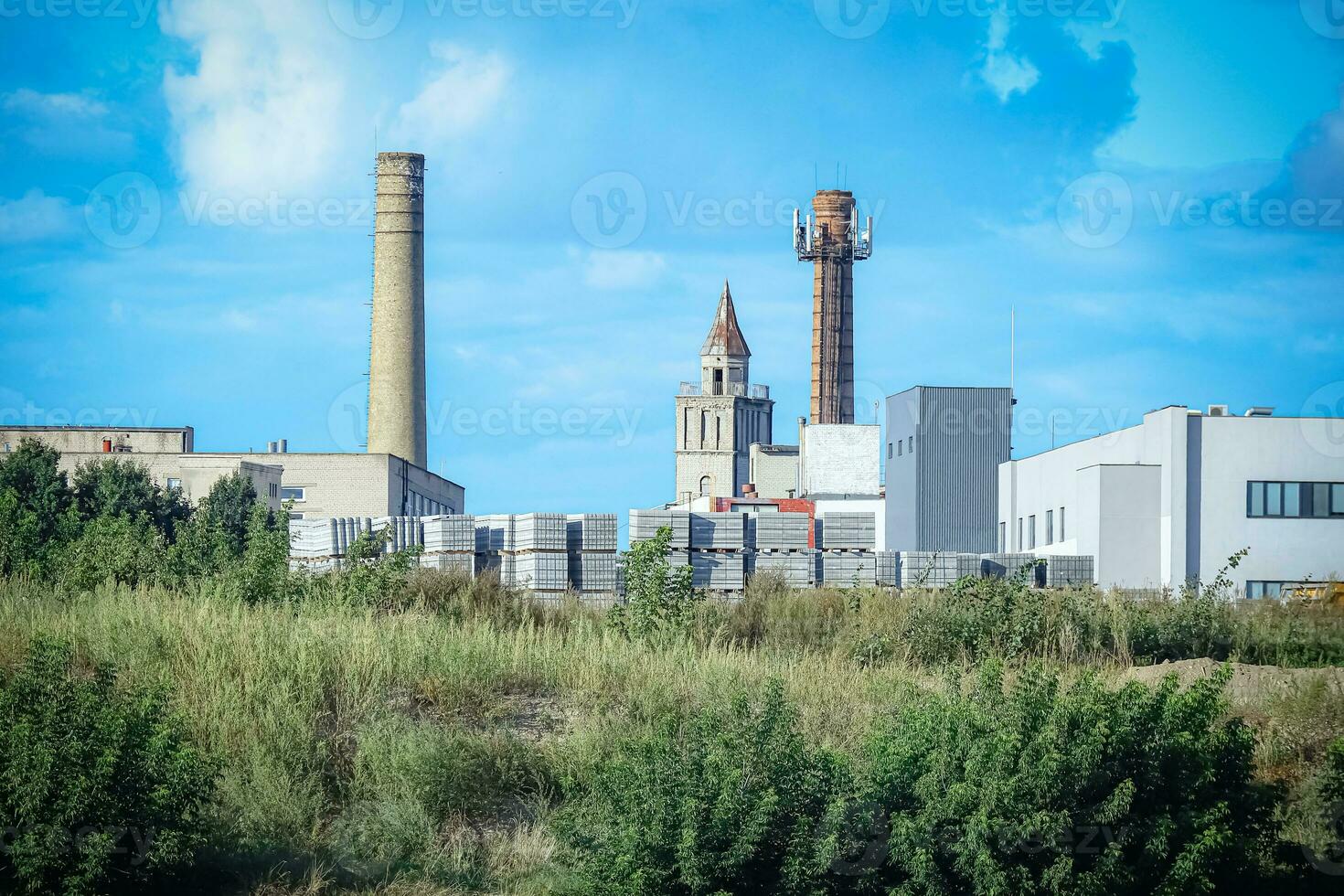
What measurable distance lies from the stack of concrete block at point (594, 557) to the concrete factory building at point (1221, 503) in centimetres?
2218

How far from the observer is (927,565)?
25.0 m

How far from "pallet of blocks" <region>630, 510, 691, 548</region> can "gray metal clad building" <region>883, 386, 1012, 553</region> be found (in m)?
31.3

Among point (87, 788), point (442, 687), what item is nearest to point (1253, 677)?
point (442, 687)

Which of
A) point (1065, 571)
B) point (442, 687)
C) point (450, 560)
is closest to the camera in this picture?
point (442, 687)

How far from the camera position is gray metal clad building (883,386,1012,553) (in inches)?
2131

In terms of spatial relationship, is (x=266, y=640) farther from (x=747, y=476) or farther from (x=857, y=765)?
(x=747, y=476)

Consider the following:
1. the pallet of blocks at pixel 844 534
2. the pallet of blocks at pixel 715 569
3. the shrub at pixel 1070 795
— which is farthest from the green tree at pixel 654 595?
the pallet of blocks at pixel 844 534

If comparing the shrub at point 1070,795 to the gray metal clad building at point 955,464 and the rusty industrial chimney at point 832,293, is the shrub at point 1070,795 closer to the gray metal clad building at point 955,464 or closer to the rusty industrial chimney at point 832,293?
the gray metal clad building at point 955,464

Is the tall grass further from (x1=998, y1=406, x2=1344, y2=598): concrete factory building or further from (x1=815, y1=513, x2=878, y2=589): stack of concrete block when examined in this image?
(x1=998, y1=406, x2=1344, y2=598): concrete factory building

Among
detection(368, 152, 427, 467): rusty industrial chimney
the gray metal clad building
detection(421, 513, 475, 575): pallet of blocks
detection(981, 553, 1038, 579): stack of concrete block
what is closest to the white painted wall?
detection(368, 152, 427, 467): rusty industrial chimney

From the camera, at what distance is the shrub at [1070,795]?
32.3 ft

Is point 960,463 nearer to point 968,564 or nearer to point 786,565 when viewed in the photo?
point 968,564

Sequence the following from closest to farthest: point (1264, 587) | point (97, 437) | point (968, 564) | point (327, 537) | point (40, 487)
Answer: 1. point (968, 564)
2. point (327, 537)
3. point (1264, 587)
4. point (40, 487)
5. point (97, 437)

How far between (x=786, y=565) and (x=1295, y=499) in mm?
23058
